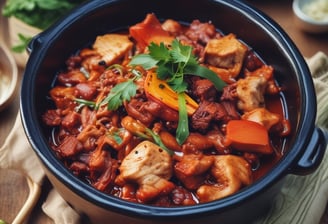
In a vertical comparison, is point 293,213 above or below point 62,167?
below

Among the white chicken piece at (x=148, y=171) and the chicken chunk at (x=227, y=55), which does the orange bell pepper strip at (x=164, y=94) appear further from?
the chicken chunk at (x=227, y=55)

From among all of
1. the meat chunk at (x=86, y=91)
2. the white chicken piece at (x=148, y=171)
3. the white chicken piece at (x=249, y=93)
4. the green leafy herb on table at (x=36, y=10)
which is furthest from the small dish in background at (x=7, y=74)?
the white chicken piece at (x=249, y=93)

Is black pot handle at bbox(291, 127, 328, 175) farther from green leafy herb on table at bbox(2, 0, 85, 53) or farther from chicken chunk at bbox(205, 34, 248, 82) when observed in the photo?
green leafy herb on table at bbox(2, 0, 85, 53)

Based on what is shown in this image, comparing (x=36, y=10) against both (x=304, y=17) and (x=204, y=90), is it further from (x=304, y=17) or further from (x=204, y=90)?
(x=304, y=17)

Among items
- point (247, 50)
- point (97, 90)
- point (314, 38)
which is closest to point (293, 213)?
point (247, 50)

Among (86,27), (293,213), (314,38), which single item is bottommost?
(293,213)

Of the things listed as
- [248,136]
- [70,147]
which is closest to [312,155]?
[248,136]

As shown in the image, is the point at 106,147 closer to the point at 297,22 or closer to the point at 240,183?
the point at 240,183
